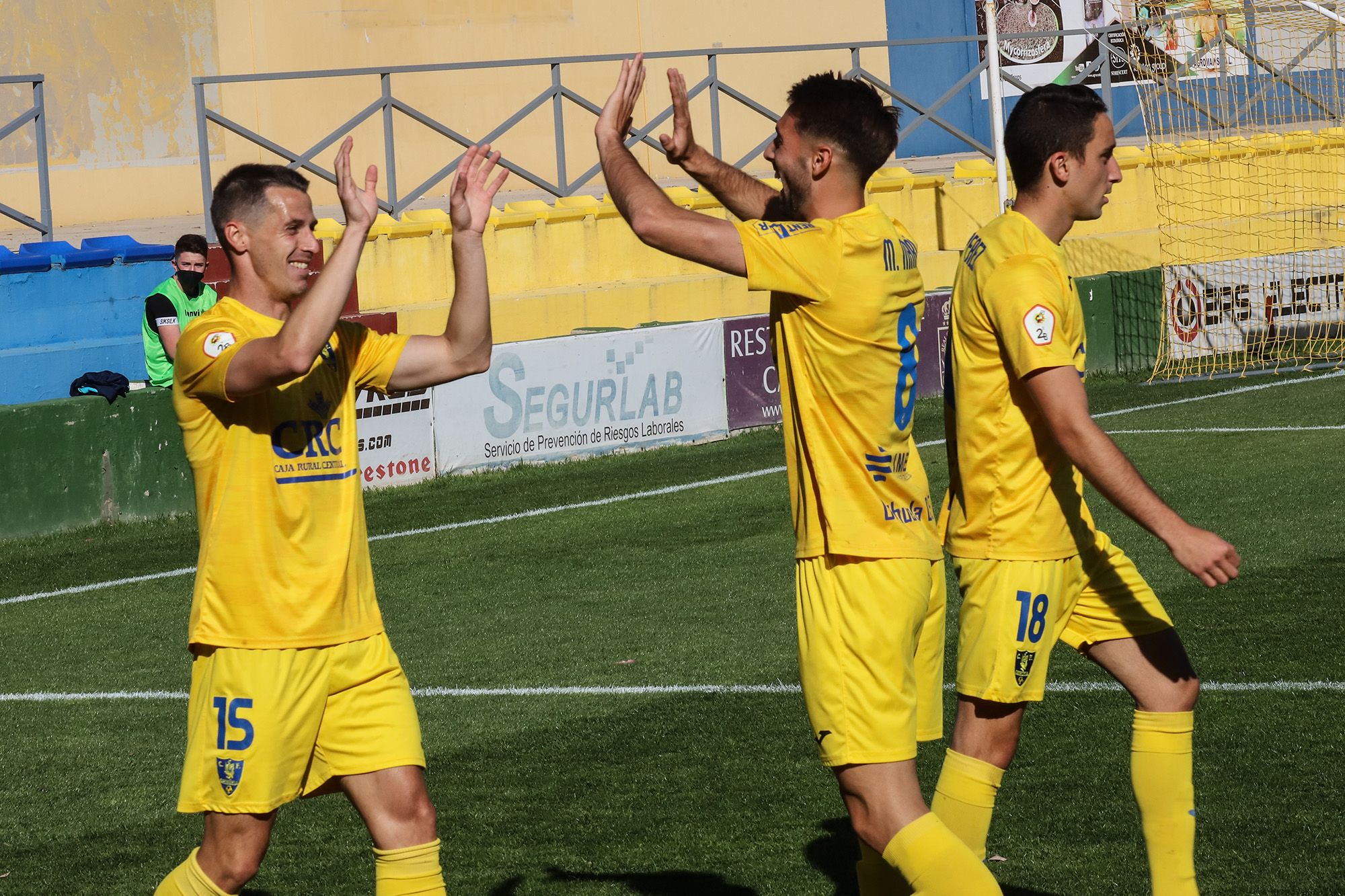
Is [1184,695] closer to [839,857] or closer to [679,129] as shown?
[839,857]

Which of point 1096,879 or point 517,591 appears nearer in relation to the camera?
point 1096,879

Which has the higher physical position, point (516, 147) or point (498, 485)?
point (516, 147)

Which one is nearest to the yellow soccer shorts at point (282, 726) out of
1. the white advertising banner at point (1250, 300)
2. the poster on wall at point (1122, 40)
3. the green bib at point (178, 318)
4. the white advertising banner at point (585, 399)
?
the green bib at point (178, 318)

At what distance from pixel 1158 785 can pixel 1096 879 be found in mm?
652

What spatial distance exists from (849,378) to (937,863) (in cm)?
111

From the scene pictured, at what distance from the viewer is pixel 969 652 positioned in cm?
458

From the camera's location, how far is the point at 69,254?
49.0 ft

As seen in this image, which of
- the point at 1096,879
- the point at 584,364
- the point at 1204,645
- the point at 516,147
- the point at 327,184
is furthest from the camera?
the point at 516,147

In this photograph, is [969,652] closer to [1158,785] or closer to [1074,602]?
[1074,602]

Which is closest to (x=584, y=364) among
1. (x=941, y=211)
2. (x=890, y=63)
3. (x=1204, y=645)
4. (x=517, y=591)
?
(x=517, y=591)

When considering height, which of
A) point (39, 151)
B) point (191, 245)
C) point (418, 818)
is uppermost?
point (39, 151)

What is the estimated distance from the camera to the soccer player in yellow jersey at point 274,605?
421 centimetres

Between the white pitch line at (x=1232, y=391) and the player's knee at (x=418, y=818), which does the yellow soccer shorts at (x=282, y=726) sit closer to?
the player's knee at (x=418, y=818)

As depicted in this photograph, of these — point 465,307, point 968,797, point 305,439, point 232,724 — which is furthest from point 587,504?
point 232,724
